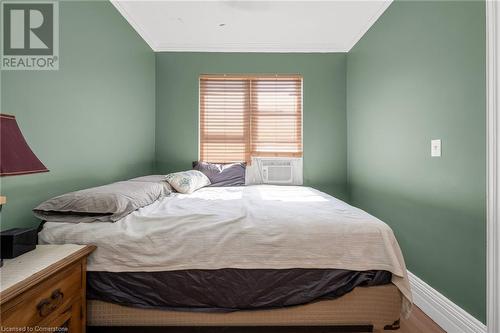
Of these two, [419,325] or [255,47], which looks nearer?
[419,325]

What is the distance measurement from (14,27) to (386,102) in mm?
2787

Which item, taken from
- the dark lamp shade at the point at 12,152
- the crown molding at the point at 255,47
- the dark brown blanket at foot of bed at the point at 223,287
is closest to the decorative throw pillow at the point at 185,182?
the dark brown blanket at foot of bed at the point at 223,287

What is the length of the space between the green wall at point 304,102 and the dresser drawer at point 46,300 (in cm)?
224

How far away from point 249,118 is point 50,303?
2.76 m

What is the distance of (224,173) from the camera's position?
293cm

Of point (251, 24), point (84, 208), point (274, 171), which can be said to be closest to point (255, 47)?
point (251, 24)

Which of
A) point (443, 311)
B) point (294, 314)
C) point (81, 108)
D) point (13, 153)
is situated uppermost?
point (81, 108)

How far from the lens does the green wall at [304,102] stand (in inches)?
128

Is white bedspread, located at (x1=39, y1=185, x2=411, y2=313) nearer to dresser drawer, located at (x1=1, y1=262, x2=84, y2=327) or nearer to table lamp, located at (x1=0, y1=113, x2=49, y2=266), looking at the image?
dresser drawer, located at (x1=1, y1=262, x2=84, y2=327)

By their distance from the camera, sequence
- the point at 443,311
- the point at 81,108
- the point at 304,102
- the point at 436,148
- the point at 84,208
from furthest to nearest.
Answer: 1. the point at 304,102
2. the point at 81,108
3. the point at 436,148
4. the point at 443,311
5. the point at 84,208

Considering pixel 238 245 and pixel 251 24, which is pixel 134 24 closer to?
pixel 251 24

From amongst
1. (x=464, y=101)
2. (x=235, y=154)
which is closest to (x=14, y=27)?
(x=235, y=154)

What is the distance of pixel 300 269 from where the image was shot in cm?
123

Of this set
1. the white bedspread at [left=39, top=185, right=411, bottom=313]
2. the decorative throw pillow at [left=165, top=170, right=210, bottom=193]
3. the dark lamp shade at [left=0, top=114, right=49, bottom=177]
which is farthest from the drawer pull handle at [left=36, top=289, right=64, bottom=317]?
the decorative throw pillow at [left=165, top=170, right=210, bottom=193]
